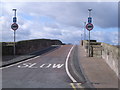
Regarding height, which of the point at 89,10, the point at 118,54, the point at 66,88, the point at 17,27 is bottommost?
the point at 66,88

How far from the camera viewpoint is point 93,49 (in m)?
22.1

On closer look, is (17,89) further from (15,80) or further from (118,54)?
(118,54)

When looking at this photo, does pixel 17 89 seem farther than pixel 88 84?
No

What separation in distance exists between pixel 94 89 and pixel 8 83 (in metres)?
4.00

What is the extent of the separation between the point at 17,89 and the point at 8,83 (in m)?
1.38

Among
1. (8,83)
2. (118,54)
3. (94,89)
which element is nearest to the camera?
(94,89)

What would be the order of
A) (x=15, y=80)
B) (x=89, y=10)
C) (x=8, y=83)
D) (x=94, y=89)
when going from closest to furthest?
(x=94, y=89) < (x=8, y=83) < (x=15, y=80) < (x=89, y=10)

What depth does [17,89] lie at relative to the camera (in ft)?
28.1

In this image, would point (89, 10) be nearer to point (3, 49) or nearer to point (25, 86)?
point (3, 49)

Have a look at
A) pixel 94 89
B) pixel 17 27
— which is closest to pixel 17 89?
pixel 94 89

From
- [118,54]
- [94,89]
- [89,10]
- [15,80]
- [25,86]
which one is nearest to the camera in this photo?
[94,89]

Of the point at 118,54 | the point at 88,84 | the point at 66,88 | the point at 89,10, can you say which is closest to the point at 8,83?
the point at 66,88

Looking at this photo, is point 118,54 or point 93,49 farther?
point 93,49

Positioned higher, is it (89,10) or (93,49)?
(89,10)
